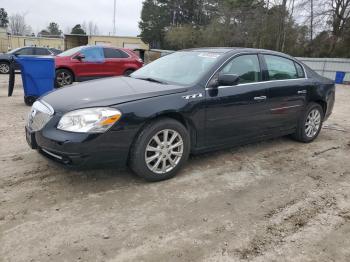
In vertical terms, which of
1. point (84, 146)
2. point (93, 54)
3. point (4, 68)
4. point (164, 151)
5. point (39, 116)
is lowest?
point (4, 68)

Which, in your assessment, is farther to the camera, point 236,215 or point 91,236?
point 236,215

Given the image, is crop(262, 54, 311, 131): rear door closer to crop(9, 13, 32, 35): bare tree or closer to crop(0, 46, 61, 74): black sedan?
crop(0, 46, 61, 74): black sedan

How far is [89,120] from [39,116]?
Result: 0.71m

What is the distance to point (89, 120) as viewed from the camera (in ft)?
11.2

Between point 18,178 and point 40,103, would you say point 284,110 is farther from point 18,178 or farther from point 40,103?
point 18,178

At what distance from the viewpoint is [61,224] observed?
9.78 ft

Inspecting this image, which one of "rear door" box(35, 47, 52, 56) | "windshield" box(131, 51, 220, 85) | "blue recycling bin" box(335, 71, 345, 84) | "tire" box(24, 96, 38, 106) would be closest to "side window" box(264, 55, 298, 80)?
"windshield" box(131, 51, 220, 85)

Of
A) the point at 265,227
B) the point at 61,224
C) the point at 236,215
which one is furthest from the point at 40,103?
the point at 265,227

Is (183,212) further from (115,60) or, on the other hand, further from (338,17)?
(338,17)

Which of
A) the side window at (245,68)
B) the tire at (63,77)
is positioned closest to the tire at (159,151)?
the side window at (245,68)

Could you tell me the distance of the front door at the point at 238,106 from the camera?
4.23 m

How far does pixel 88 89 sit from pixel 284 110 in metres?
2.87

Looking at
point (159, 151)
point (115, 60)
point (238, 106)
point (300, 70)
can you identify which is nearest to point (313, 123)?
point (300, 70)

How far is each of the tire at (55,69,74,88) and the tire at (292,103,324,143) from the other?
25.9ft
